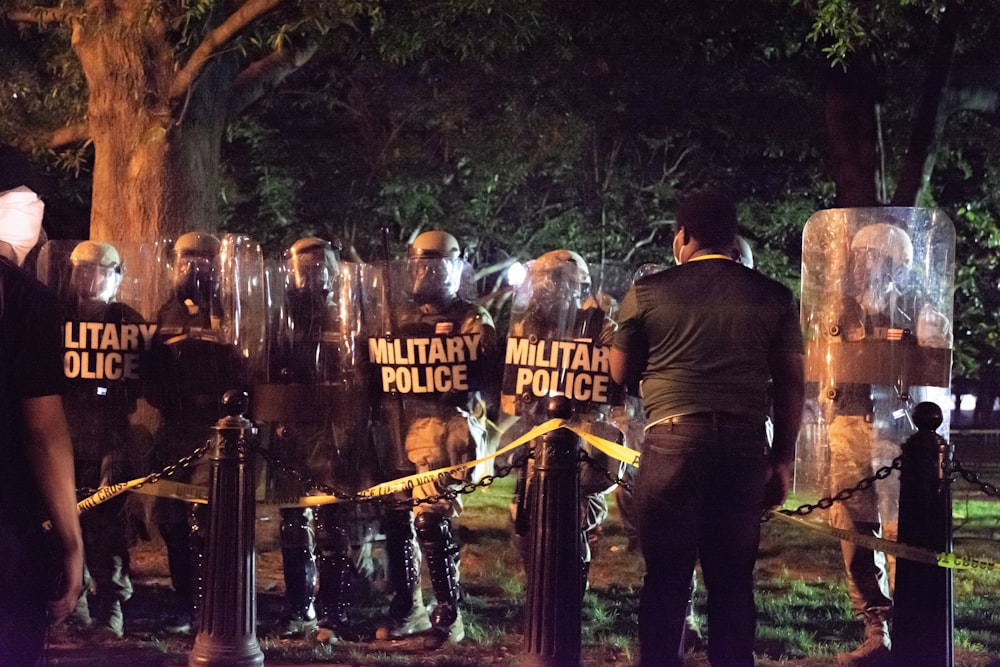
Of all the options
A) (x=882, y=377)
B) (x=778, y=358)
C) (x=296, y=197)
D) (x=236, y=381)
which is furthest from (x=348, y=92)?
(x=778, y=358)

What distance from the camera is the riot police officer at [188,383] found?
641 centimetres

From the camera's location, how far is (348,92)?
16453 millimetres

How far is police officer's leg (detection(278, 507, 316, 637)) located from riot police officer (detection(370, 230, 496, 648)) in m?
0.44

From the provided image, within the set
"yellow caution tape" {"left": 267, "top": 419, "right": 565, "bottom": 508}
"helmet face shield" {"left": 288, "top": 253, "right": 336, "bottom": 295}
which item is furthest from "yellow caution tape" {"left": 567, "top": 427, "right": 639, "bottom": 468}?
"helmet face shield" {"left": 288, "top": 253, "right": 336, "bottom": 295}

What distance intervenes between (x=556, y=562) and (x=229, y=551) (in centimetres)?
158

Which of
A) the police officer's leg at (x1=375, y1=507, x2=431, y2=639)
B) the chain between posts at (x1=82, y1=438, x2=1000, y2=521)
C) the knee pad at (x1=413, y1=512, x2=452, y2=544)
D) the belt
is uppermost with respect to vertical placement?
the belt

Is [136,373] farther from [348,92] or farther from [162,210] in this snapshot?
[348,92]

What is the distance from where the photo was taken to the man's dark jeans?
4.48 m

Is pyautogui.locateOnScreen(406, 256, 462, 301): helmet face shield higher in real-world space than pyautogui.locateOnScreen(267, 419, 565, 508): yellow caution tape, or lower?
higher

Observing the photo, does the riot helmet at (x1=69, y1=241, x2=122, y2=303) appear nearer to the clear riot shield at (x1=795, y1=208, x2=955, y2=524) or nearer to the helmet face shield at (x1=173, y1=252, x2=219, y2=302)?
the helmet face shield at (x1=173, y1=252, x2=219, y2=302)

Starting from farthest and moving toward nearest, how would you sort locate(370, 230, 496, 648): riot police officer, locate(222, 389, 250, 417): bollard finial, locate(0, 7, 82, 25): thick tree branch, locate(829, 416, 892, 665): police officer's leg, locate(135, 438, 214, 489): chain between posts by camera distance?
1. locate(0, 7, 82, 25): thick tree branch
2. locate(370, 230, 496, 648): riot police officer
3. locate(829, 416, 892, 665): police officer's leg
4. locate(135, 438, 214, 489): chain between posts
5. locate(222, 389, 250, 417): bollard finial

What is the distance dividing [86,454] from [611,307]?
3131 mm

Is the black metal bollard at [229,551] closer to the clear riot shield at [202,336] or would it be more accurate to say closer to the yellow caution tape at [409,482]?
the yellow caution tape at [409,482]

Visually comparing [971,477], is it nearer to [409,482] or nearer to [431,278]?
[409,482]
